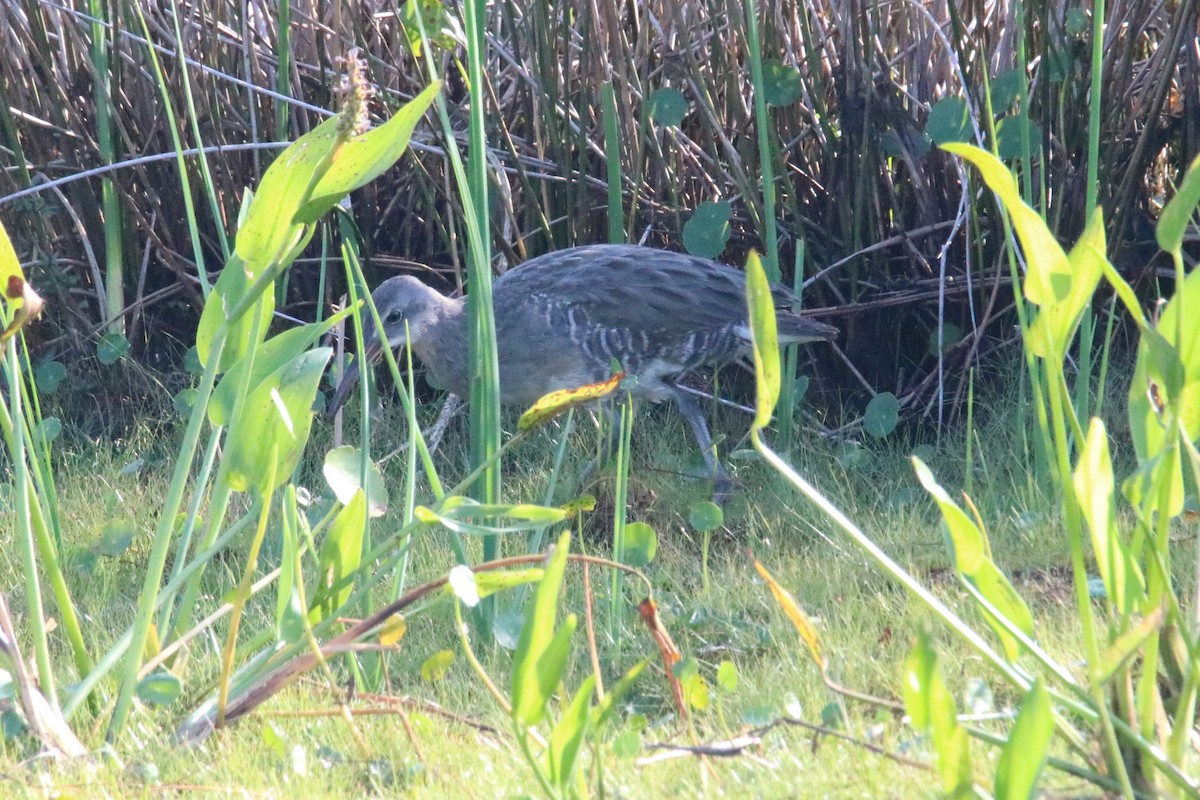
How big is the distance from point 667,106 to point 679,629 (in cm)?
184

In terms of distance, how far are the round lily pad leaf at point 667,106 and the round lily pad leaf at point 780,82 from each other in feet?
0.84

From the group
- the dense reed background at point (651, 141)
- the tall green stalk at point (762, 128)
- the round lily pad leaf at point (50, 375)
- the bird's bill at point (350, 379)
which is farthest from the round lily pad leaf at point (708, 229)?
the round lily pad leaf at point (50, 375)

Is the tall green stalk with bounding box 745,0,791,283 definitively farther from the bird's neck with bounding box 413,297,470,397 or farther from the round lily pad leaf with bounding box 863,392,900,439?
the bird's neck with bounding box 413,297,470,397

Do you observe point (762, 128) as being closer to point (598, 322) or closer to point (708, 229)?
point (708, 229)

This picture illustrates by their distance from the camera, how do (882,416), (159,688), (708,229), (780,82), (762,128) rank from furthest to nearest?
(708,229) < (780,82) < (882,416) < (762,128) < (159,688)

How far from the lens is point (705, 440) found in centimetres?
399

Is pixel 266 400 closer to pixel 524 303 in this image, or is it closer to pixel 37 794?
pixel 37 794

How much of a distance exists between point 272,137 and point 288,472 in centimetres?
285

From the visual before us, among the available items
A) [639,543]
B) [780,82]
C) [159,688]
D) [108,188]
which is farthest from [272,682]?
[108,188]

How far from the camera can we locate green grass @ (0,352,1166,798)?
199 cm

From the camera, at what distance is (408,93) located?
451cm

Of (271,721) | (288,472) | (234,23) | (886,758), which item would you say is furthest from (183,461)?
(234,23)

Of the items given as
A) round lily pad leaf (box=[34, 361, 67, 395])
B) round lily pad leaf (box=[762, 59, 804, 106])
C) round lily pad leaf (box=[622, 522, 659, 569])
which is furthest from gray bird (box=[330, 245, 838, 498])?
round lily pad leaf (box=[622, 522, 659, 569])

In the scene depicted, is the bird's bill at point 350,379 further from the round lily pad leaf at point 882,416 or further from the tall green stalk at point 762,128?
the round lily pad leaf at point 882,416
